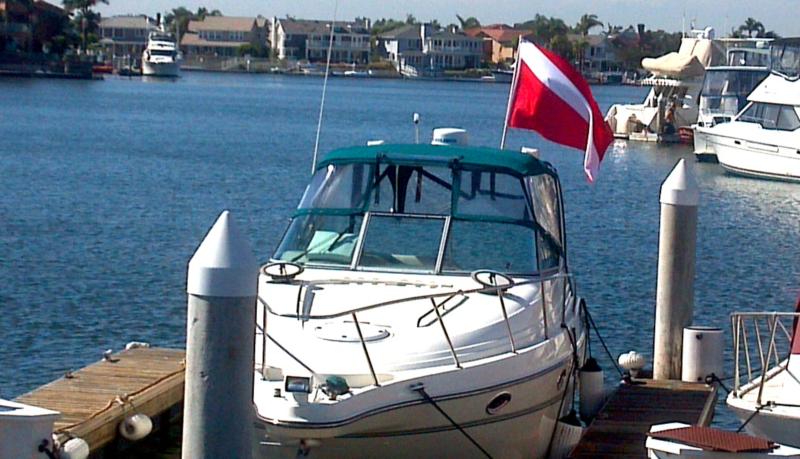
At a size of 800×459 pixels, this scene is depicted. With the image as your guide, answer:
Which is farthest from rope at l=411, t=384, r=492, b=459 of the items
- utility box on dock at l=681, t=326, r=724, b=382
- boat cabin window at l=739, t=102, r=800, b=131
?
boat cabin window at l=739, t=102, r=800, b=131

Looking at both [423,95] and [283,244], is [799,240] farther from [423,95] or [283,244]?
[423,95]

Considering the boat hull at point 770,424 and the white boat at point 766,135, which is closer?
the boat hull at point 770,424

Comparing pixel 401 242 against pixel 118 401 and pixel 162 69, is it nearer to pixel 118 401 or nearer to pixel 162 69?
pixel 118 401

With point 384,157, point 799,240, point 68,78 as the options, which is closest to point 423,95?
point 68,78

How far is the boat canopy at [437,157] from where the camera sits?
14.1 m

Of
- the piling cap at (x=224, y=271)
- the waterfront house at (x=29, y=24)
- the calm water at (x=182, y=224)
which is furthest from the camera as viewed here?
the waterfront house at (x=29, y=24)

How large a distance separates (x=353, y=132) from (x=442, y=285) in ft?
205

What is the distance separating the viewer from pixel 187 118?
86.6 metres

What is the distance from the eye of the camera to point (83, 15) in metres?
171

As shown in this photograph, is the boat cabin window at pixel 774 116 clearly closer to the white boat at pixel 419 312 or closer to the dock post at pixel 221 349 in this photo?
the white boat at pixel 419 312

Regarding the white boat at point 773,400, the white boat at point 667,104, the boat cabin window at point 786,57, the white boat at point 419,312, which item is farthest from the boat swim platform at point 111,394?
the white boat at point 667,104

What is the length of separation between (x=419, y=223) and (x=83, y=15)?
6428 inches

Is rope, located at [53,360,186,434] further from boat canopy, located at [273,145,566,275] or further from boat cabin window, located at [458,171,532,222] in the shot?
boat cabin window, located at [458,171,532,222]

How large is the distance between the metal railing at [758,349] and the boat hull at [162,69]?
5914 inches
